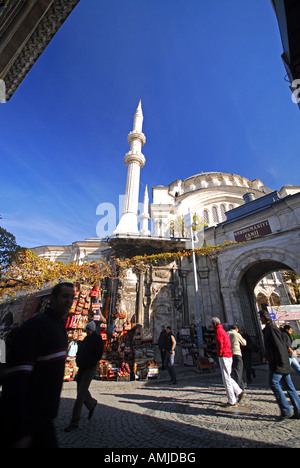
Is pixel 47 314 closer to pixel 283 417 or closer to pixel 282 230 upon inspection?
pixel 283 417

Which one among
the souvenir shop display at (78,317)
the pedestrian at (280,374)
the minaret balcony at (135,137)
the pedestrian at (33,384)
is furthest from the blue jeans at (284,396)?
the minaret balcony at (135,137)

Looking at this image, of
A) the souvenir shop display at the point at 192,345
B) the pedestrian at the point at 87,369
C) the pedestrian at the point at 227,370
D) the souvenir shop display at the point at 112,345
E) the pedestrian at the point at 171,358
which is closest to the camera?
the pedestrian at the point at 87,369

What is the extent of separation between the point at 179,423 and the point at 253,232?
12.4 metres

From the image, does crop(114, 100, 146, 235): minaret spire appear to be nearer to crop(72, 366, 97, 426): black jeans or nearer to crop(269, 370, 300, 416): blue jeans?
crop(72, 366, 97, 426): black jeans

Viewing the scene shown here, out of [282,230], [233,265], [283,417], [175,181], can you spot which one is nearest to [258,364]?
[233,265]

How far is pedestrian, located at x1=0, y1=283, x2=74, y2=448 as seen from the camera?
3.67 feet

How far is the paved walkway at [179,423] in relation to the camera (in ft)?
9.98

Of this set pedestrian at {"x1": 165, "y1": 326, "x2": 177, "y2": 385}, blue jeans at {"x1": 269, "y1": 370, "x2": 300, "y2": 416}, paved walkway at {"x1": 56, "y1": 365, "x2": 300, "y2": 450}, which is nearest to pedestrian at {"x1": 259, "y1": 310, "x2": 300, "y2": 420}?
Answer: blue jeans at {"x1": 269, "y1": 370, "x2": 300, "y2": 416}

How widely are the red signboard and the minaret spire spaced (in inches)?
317

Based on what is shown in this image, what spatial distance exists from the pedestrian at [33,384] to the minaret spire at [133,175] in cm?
1560

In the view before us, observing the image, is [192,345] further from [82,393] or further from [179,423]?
[82,393]

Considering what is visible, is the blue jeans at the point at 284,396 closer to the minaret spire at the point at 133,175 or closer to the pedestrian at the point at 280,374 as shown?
the pedestrian at the point at 280,374

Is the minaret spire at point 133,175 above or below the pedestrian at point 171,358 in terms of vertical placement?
above
